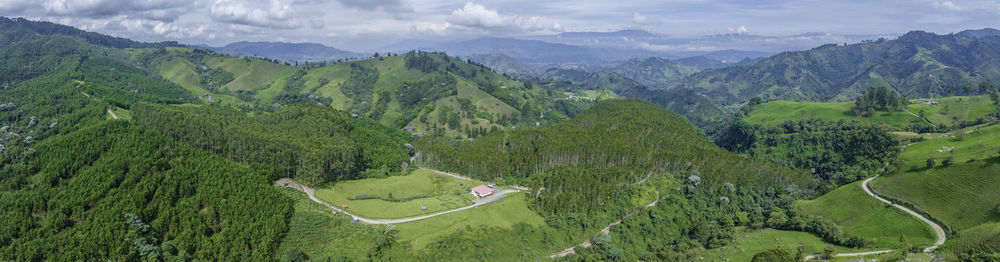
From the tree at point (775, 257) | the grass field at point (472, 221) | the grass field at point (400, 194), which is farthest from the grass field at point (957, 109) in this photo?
the grass field at point (400, 194)

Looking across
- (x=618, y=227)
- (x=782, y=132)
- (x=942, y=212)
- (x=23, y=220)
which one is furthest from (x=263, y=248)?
(x=782, y=132)

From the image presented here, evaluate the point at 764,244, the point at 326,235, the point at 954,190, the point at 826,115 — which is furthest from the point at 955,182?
the point at 326,235

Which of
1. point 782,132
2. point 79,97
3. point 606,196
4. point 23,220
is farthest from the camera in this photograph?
point 782,132

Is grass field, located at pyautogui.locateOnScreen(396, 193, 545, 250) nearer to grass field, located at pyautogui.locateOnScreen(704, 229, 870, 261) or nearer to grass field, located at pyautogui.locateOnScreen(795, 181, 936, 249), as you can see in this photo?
grass field, located at pyautogui.locateOnScreen(704, 229, 870, 261)

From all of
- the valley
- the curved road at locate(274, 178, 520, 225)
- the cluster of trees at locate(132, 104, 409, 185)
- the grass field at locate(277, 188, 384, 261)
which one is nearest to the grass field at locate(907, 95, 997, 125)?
the valley

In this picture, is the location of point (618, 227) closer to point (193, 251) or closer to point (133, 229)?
point (193, 251)

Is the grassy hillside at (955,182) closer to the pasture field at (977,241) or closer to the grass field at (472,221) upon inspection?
the pasture field at (977,241)

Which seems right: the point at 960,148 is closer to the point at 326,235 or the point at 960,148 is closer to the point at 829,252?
the point at 829,252
